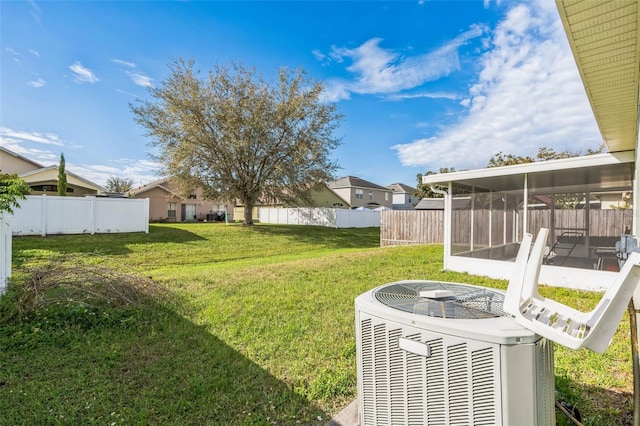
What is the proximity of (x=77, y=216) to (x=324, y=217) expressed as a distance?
49.0ft

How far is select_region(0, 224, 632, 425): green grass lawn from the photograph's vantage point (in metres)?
2.28

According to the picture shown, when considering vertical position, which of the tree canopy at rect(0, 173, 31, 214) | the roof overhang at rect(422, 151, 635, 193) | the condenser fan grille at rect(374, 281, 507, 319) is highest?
the roof overhang at rect(422, 151, 635, 193)

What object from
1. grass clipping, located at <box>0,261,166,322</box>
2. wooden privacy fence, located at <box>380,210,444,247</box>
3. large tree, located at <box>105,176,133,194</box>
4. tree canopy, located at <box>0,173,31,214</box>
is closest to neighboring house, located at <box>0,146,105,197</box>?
large tree, located at <box>105,176,133,194</box>

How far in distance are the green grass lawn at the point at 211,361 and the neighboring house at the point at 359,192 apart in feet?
90.4

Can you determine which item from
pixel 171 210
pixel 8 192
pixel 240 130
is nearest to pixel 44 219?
pixel 8 192

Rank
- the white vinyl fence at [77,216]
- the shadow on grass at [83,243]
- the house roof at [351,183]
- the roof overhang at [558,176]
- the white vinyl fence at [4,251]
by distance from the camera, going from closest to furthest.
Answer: the white vinyl fence at [4,251], the roof overhang at [558,176], the shadow on grass at [83,243], the white vinyl fence at [77,216], the house roof at [351,183]

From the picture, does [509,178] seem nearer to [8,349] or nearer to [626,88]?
[626,88]

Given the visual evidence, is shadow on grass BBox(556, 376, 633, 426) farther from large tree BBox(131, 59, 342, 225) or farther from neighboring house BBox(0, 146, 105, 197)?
neighboring house BBox(0, 146, 105, 197)

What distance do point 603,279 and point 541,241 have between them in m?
5.98

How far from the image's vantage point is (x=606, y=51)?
7.74ft

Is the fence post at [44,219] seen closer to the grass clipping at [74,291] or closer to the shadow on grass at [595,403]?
the grass clipping at [74,291]

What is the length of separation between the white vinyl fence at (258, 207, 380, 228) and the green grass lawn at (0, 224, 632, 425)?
1684 cm

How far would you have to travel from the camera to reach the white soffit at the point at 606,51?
1891 millimetres

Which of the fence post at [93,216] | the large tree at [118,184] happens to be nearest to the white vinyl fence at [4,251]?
the fence post at [93,216]
